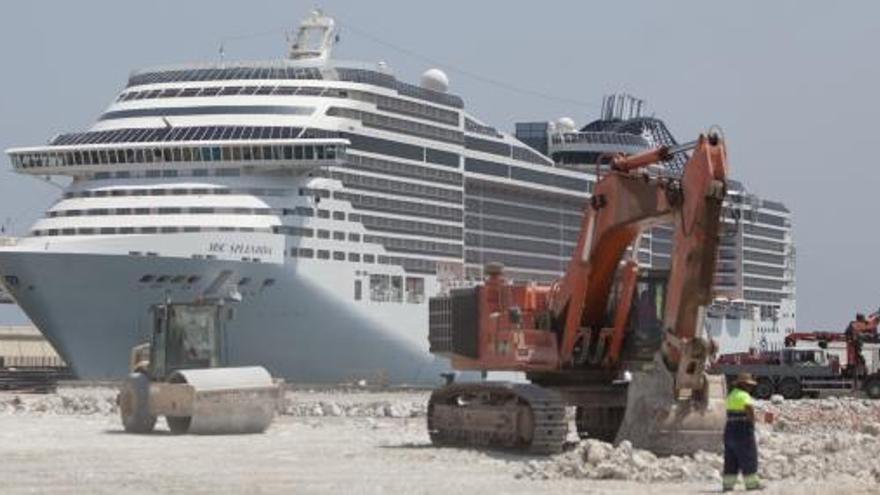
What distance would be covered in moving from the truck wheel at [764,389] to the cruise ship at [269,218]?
16.1 ft

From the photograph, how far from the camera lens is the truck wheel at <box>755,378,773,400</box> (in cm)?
4875

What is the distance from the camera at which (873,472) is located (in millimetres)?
18000

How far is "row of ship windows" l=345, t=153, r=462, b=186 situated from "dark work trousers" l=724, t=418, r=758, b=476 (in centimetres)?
4402

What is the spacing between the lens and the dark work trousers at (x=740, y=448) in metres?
17.1

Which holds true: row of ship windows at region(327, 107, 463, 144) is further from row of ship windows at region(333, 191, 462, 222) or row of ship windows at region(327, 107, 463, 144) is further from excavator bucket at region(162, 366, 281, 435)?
excavator bucket at region(162, 366, 281, 435)

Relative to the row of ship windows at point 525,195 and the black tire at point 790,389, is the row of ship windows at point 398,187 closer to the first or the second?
the row of ship windows at point 525,195

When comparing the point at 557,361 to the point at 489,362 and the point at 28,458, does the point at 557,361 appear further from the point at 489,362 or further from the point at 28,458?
the point at 28,458

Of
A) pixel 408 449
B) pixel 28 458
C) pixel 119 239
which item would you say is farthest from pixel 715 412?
pixel 119 239

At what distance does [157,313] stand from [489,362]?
7.96 meters

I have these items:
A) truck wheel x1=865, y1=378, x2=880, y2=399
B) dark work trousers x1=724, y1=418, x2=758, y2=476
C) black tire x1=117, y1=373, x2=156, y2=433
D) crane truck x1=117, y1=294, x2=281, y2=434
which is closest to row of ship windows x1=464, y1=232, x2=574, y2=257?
truck wheel x1=865, y1=378, x2=880, y2=399

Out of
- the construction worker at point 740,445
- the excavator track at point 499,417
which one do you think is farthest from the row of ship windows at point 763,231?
the construction worker at point 740,445

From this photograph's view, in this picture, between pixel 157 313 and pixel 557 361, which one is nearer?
pixel 557 361

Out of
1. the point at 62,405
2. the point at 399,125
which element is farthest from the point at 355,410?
the point at 399,125

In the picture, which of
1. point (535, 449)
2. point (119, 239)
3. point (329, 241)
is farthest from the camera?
point (329, 241)
